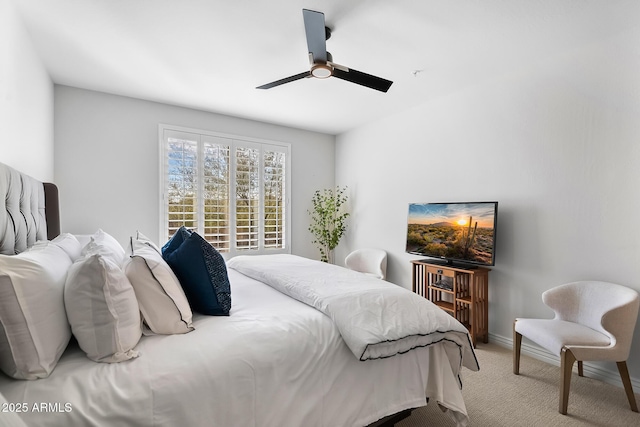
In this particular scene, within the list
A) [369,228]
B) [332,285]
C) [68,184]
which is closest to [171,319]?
[332,285]

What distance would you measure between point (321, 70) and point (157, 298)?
1.82m

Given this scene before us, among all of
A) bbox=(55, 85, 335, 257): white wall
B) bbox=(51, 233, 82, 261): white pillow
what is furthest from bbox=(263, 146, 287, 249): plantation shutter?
bbox=(51, 233, 82, 261): white pillow

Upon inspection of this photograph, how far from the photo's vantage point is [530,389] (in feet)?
7.28

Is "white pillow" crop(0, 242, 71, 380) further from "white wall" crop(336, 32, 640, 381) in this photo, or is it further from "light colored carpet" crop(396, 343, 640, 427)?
"white wall" crop(336, 32, 640, 381)

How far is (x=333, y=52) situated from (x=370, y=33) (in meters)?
0.38

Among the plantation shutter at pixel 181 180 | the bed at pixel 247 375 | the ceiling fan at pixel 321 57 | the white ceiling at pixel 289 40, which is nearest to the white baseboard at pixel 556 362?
the bed at pixel 247 375

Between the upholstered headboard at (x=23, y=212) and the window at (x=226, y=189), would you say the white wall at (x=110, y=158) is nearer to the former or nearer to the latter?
the window at (x=226, y=189)

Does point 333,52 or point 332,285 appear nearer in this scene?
point 332,285

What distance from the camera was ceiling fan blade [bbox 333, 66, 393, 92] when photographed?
7.47ft

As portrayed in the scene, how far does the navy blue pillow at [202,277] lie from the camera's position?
58.9 inches

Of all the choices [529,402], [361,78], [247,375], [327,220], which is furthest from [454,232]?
[247,375]

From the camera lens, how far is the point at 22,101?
7.16ft

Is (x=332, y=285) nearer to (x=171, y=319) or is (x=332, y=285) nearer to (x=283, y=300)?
(x=283, y=300)

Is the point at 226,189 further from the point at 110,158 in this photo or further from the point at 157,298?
the point at 157,298
